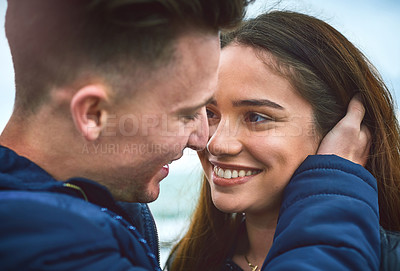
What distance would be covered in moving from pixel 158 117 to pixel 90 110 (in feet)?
0.87

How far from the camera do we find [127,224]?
1452 millimetres

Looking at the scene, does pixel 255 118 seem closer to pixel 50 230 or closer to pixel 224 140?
pixel 224 140

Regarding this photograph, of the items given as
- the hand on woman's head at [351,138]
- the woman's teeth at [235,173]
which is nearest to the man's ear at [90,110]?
the woman's teeth at [235,173]

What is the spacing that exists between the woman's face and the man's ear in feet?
2.29

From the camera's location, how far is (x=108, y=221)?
4.10 feet

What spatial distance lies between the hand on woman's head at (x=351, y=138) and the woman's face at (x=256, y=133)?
8 cm

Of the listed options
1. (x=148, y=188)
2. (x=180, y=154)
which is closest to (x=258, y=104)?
(x=180, y=154)

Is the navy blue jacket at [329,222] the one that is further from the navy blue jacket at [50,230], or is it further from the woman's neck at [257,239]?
the navy blue jacket at [50,230]

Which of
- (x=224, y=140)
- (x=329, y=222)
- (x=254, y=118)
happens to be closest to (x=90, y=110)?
(x=224, y=140)

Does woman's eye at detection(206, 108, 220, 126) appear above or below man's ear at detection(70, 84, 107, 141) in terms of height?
below

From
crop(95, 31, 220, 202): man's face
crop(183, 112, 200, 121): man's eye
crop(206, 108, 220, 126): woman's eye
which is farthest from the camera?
crop(206, 108, 220, 126): woman's eye

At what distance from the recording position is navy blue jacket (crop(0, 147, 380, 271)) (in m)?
1.08

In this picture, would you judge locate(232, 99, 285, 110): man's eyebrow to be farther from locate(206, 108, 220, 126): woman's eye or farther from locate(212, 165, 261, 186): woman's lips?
locate(212, 165, 261, 186): woman's lips

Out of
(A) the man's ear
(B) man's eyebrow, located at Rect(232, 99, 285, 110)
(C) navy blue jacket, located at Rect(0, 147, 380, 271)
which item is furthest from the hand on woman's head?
(A) the man's ear
